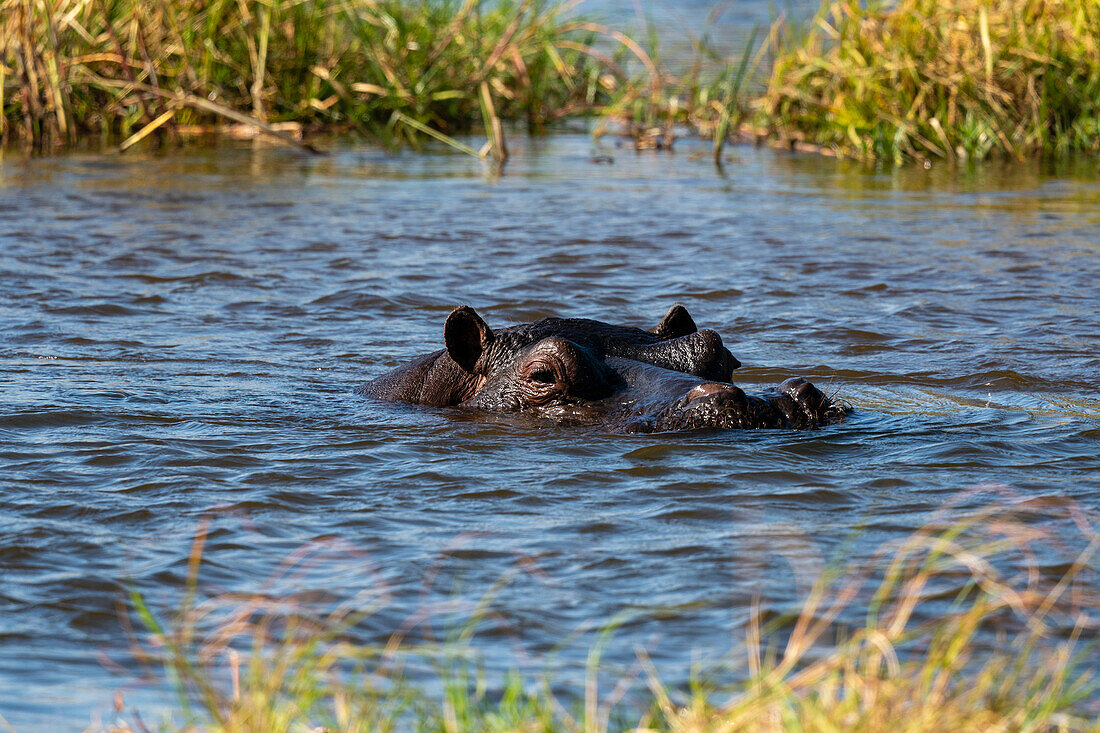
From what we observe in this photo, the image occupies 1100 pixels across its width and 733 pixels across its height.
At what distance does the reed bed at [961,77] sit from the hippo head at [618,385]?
8.16m

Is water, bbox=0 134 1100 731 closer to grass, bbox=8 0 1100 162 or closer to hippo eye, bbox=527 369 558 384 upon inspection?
hippo eye, bbox=527 369 558 384

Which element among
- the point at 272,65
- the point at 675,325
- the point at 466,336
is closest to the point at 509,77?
the point at 272,65

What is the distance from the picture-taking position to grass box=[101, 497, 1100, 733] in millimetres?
2646

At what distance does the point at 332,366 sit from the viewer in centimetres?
743

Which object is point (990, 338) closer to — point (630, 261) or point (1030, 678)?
point (630, 261)

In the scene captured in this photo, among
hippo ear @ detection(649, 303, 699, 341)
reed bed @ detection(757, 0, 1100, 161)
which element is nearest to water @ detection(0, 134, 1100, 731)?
reed bed @ detection(757, 0, 1100, 161)

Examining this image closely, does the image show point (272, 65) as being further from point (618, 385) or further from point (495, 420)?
point (618, 385)

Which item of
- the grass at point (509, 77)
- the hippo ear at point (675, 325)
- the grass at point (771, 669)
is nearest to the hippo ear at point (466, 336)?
the hippo ear at point (675, 325)

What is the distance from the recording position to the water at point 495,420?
3.90 meters

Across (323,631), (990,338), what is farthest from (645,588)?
(990,338)

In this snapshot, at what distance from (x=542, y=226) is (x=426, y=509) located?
267 inches

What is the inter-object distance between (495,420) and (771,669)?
9.17ft

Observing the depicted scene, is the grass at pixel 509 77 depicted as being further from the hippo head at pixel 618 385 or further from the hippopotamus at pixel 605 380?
the hippo head at pixel 618 385

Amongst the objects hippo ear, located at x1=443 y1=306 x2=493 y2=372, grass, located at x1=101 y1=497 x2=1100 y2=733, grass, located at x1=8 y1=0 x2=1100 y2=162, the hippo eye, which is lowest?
grass, located at x1=101 y1=497 x2=1100 y2=733
